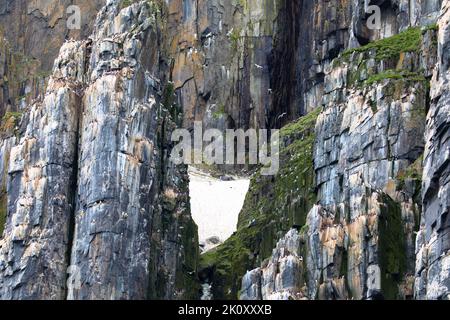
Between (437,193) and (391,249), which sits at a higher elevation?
(437,193)

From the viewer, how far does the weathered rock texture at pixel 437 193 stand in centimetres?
16812

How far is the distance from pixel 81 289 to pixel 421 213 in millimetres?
27640

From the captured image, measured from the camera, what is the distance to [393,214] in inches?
7431

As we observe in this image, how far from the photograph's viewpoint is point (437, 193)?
566ft

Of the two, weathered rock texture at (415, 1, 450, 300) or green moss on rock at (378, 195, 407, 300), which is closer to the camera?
weathered rock texture at (415, 1, 450, 300)

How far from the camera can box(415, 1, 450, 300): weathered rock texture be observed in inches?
6619

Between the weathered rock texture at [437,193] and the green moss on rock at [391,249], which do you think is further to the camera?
the green moss on rock at [391,249]

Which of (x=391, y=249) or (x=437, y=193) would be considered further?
(x=391, y=249)
